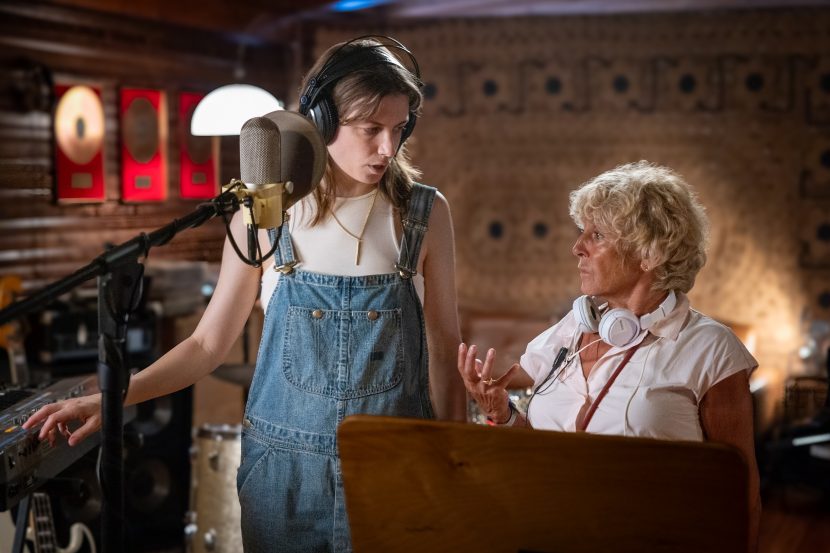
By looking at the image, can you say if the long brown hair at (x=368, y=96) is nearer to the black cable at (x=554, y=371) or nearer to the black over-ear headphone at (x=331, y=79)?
the black over-ear headphone at (x=331, y=79)

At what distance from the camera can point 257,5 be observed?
24.5 feet

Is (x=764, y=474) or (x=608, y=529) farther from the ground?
(x=608, y=529)

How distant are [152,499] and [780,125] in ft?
17.7

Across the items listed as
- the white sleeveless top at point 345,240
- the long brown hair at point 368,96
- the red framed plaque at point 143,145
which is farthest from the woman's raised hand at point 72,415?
the red framed plaque at point 143,145

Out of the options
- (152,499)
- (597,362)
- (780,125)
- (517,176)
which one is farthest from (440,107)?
(597,362)

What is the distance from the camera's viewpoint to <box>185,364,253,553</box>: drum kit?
12.5ft

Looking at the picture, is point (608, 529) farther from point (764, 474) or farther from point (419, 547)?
point (764, 474)

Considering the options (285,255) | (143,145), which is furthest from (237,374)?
(143,145)

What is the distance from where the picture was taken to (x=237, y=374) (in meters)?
4.29

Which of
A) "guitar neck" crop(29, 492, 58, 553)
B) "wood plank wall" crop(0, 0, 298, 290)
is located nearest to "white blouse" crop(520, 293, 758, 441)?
"guitar neck" crop(29, 492, 58, 553)

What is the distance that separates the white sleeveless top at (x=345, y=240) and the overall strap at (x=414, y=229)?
0.02m

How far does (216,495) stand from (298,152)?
247cm

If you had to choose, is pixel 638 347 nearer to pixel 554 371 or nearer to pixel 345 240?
pixel 554 371

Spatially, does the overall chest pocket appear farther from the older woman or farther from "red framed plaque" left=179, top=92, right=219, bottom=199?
"red framed plaque" left=179, top=92, right=219, bottom=199
